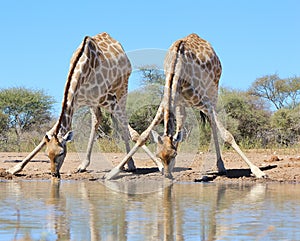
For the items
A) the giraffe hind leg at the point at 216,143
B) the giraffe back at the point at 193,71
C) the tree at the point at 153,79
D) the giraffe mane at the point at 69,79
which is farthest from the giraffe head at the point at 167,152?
the tree at the point at 153,79

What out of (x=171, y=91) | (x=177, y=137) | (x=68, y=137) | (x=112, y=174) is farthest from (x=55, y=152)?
(x=171, y=91)

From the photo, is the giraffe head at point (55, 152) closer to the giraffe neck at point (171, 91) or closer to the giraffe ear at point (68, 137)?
the giraffe ear at point (68, 137)

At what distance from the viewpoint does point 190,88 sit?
1061 cm

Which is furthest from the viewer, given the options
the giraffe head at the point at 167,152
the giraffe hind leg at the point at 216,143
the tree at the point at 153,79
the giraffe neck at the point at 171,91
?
the tree at the point at 153,79

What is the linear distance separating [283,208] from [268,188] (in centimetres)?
252

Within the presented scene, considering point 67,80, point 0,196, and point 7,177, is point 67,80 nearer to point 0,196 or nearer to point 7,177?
point 7,177

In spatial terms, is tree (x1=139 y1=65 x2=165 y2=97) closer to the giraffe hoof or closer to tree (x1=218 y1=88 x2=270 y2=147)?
the giraffe hoof

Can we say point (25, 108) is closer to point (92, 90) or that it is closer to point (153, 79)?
point (153, 79)

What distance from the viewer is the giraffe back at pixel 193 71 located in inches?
387

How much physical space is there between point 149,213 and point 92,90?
16.8 ft

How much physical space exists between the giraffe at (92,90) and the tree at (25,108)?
12970 millimetres

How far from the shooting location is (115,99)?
11344 mm

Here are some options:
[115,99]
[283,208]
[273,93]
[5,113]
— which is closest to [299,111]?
[273,93]

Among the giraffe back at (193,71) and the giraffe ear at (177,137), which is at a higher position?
the giraffe back at (193,71)
